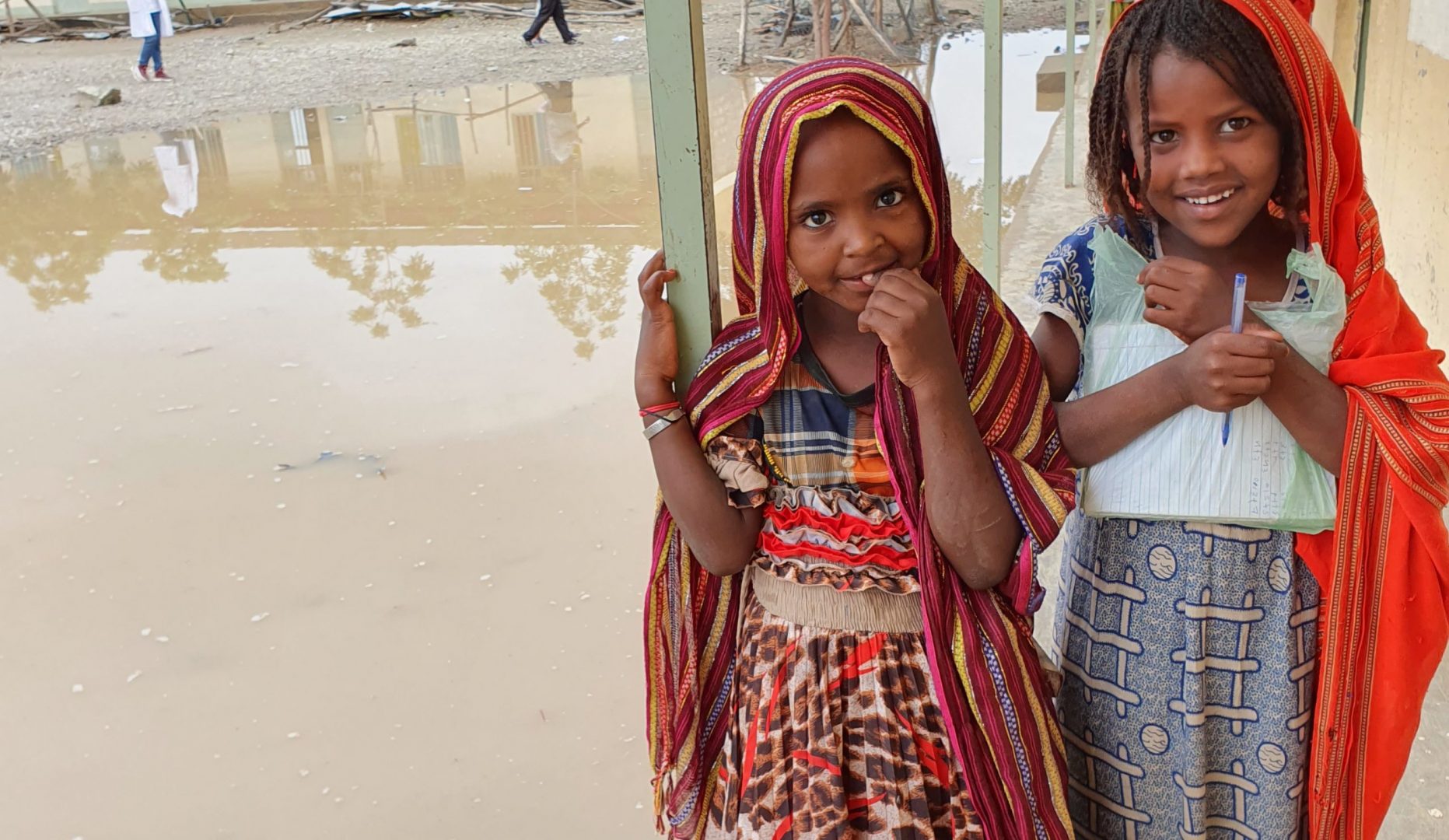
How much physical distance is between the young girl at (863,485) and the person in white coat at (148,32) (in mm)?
15283

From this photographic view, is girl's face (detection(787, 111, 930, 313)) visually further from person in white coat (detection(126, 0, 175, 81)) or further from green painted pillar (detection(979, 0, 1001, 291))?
person in white coat (detection(126, 0, 175, 81))

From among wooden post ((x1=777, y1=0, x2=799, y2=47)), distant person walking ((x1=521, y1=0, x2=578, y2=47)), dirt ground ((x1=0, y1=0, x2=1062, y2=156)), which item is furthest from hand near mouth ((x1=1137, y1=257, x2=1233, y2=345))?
distant person walking ((x1=521, y1=0, x2=578, y2=47))

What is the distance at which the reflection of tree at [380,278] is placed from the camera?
20.7 ft

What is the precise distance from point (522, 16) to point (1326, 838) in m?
19.8

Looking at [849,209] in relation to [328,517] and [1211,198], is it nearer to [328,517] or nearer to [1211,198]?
[1211,198]

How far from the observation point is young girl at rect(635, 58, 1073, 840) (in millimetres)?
1308

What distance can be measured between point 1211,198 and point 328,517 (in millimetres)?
3529

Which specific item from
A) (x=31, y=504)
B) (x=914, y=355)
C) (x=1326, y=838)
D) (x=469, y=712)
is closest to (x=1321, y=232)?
(x=914, y=355)

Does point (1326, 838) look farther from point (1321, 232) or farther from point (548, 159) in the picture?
point (548, 159)

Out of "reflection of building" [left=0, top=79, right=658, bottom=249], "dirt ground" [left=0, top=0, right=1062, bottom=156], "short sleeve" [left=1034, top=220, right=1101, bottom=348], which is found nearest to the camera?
"short sleeve" [left=1034, top=220, right=1101, bottom=348]

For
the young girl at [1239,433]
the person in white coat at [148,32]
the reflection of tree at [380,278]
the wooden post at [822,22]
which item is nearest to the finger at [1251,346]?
the young girl at [1239,433]

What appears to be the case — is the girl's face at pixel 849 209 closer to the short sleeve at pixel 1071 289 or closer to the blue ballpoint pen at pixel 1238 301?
the short sleeve at pixel 1071 289

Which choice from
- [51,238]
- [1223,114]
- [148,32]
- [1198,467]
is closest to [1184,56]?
[1223,114]

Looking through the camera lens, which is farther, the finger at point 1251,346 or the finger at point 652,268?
the finger at point 652,268
